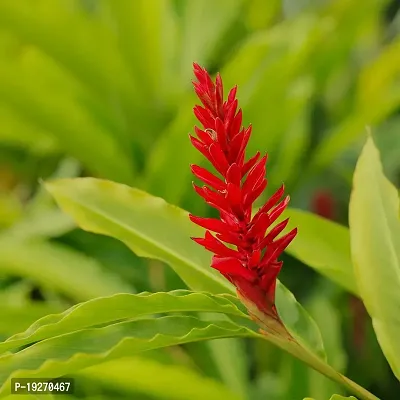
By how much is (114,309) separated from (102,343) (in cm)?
2

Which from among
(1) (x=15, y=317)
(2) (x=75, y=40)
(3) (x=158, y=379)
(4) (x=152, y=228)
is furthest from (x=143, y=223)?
(2) (x=75, y=40)

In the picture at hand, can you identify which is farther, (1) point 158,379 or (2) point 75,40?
(2) point 75,40

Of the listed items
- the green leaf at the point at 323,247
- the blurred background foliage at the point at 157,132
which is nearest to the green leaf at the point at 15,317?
the blurred background foliage at the point at 157,132

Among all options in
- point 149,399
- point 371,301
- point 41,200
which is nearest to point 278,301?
point 371,301

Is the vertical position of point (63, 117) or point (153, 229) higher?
point (63, 117)

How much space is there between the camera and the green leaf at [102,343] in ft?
1.09

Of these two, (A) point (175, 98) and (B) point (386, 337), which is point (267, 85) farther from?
(B) point (386, 337)

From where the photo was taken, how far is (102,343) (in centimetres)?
36

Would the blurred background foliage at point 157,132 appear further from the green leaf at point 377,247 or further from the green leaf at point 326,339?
the green leaf at point 377,247

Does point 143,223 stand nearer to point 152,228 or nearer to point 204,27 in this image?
point 152,228

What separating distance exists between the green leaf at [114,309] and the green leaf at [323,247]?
0.55 feet

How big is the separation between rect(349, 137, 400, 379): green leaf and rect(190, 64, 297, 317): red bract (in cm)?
11

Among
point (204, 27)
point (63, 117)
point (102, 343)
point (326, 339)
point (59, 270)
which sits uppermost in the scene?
point (204, 27)

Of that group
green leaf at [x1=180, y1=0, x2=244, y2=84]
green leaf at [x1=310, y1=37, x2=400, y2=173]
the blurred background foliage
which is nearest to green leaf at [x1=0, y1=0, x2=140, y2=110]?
the blurred background foliage
